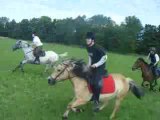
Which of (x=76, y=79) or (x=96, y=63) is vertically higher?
(x=96, y=63)

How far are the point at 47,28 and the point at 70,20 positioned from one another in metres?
8.90

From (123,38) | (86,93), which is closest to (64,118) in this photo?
(86,93)

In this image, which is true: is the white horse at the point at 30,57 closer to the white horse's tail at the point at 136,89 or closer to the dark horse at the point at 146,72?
the dark horse at the point at 146,72

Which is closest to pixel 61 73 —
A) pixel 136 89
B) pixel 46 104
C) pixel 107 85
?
pixel 107 85

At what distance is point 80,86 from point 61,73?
723 millimetres

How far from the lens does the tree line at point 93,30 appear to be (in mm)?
88812

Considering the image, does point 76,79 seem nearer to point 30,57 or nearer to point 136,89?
point 136,89

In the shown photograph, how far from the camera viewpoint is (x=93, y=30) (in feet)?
328

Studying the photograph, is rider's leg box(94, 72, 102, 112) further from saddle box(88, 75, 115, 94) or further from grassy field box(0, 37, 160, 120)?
grassy field box(0, 37, 160, 120)

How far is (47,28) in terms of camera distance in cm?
11600

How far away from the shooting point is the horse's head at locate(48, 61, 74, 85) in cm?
1185

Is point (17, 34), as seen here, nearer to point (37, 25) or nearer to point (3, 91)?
point (37, 25)

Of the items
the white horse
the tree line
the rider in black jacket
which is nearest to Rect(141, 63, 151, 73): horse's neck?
the white horse

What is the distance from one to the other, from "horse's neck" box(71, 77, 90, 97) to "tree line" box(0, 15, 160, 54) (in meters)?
73.1
